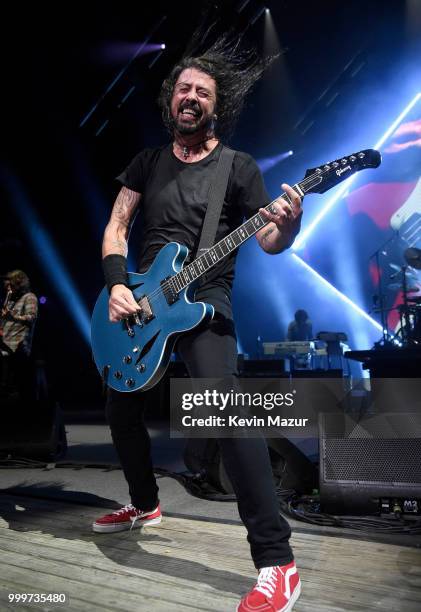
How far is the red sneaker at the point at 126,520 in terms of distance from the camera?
89.3 inches

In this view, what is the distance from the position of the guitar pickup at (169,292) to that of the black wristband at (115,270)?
0.77 ft

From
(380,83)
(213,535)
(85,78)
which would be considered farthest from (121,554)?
(380,83)

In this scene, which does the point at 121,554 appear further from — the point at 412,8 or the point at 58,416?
the point at 412,8

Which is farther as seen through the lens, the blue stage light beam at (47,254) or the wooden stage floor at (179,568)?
the blue stage light beam at (47,254)

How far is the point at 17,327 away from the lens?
586 centimetres

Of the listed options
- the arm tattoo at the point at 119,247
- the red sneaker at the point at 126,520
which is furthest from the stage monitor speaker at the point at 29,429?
the arm tattoo at the point at 119,247

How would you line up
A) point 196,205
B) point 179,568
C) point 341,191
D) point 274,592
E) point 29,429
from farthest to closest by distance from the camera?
1. point 341,191
2. point 29,429
3. point 196,205
4. point 179,568
5. point 274,592

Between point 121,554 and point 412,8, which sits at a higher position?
point 412,8

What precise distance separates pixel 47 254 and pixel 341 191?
7015 millimetres

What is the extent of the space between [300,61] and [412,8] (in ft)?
8.04

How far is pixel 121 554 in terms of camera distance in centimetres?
198

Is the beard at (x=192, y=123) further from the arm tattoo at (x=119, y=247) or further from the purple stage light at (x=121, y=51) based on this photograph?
the purple stage light at (x=121, y=51)

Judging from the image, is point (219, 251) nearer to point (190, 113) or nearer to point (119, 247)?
point (119, 247)

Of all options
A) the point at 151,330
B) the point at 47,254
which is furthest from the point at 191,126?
the point at 47,254
